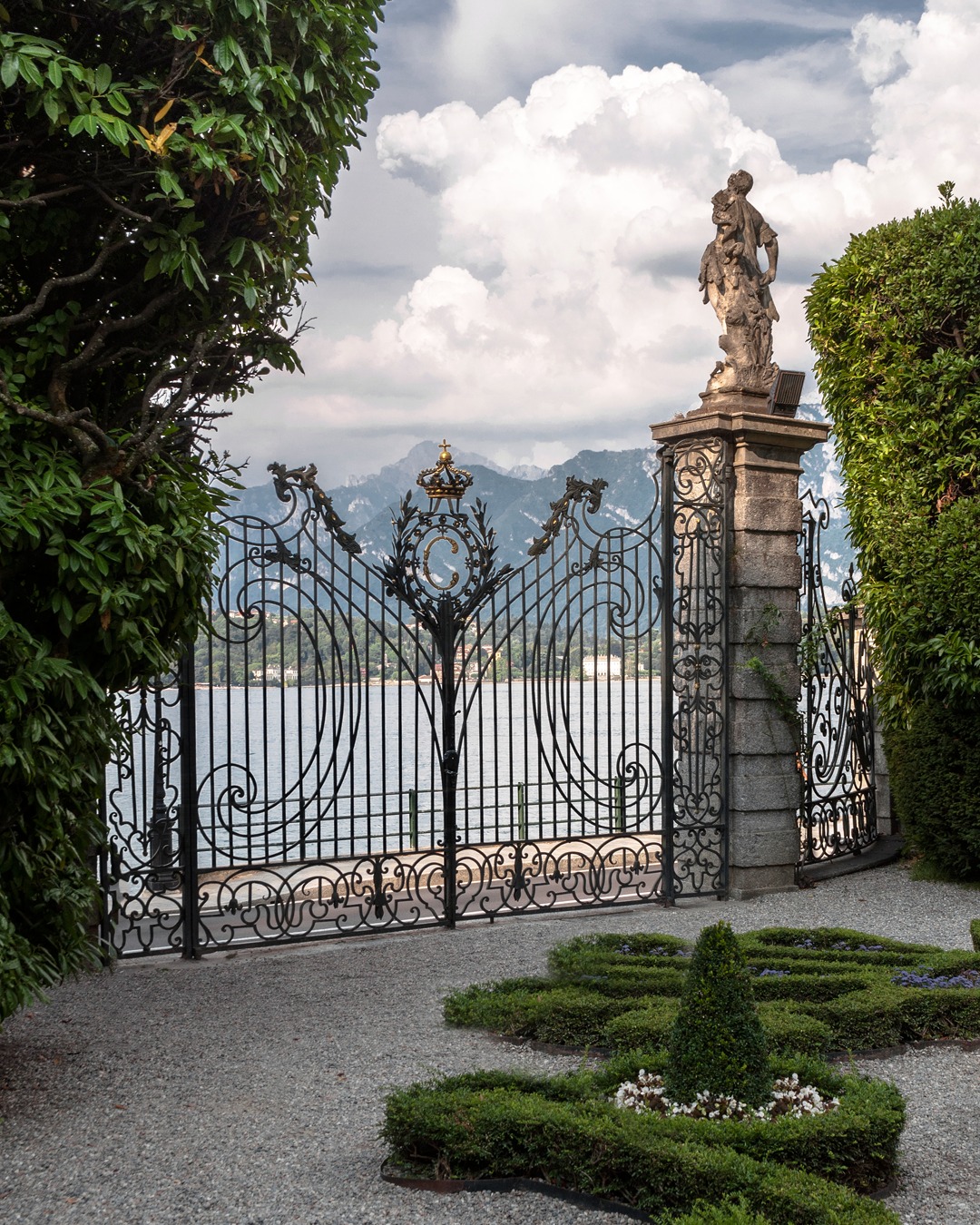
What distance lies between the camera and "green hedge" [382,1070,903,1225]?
3664mm

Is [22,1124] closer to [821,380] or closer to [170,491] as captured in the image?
[170,491]

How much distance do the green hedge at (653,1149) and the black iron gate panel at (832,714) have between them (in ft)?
19.7

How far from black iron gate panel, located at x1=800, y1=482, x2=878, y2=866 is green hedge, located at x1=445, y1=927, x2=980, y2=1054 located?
330 centimetres

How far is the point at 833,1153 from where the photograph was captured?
3.98 m

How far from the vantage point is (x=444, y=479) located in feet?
28.7

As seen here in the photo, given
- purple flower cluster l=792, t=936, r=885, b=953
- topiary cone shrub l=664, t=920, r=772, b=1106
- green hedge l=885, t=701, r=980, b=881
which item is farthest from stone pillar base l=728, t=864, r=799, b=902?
topiary cone shrub l=664, t=920, r=772, b=1106

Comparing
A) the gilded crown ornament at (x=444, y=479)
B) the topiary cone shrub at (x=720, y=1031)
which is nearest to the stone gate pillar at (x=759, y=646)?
the gilded crown ornament at (x=444, y=479)

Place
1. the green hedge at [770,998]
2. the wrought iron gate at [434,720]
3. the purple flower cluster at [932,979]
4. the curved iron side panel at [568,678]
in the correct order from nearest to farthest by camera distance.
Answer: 1. the green hedge at [770,998]
2. the purple flower cluster at [932,979]
3. the wrought iron gate at [434,720]
4. the curved iron side panel at [568,678]

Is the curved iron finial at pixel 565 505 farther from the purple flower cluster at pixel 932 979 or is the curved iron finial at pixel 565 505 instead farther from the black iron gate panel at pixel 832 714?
the purple flower cluster at pixel 932 979

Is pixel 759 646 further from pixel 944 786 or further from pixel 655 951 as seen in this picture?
pixel 655 951

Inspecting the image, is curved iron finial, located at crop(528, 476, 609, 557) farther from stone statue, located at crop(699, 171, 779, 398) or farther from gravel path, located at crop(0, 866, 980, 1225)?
gravel path, located at crop(0, 866, 980, 1225)

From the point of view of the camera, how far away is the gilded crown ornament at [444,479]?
8.68 m

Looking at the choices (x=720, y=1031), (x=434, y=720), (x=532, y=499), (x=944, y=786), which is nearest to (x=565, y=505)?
(x=434, y=720)

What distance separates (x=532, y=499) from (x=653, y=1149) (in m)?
40.1
